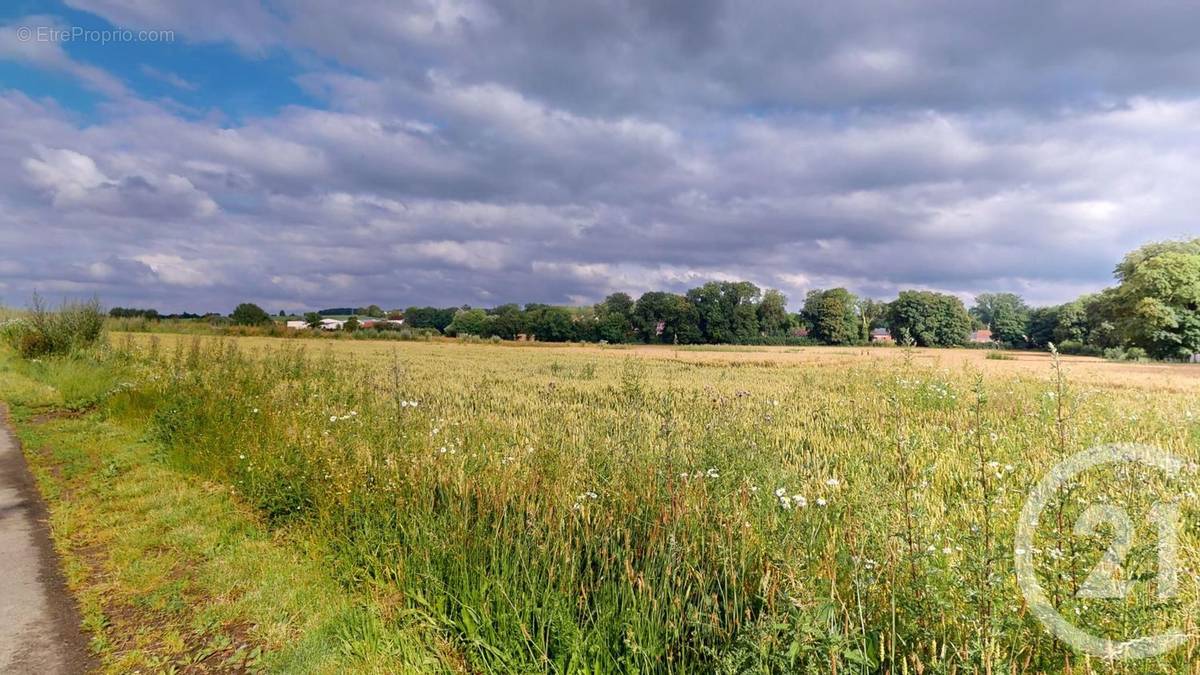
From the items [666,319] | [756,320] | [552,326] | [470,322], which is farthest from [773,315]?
[470,322]

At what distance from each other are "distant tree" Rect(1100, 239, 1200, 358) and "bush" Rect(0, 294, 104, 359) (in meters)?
72.3

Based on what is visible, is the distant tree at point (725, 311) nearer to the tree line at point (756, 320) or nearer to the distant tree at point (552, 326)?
the tree line at point (756, 320)

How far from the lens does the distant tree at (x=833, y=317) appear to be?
115438 millimetres

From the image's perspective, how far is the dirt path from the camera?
3.65 m

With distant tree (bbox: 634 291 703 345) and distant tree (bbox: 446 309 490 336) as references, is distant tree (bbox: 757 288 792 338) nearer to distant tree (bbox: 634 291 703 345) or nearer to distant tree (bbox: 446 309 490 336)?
distant tree (bbox: 634 291 703 345)

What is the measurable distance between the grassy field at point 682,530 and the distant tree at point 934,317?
114m

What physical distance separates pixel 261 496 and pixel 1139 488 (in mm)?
8370

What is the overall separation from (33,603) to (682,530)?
5412mm

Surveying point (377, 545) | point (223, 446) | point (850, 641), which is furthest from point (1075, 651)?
point (223, 446)

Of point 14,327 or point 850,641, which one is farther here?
point 14,327

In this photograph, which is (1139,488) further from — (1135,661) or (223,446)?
(223,446)

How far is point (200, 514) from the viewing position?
618 centimetres

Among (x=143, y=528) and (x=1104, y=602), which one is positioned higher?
(x=1104, y=602)

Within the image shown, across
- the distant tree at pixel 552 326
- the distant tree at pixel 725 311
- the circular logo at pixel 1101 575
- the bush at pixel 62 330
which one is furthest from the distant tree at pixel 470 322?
the circular logo at pixel 1101 575
